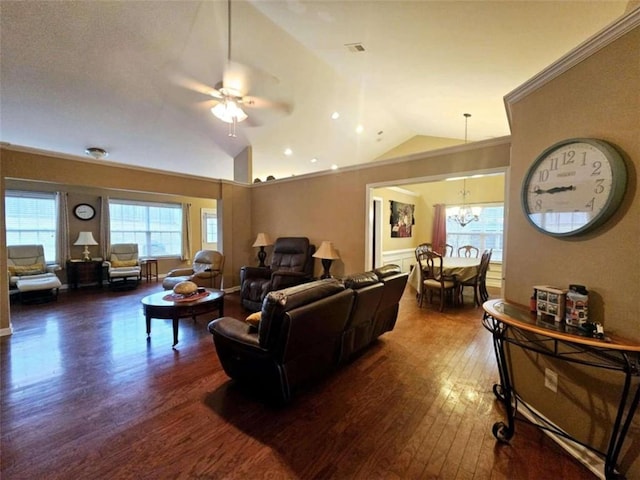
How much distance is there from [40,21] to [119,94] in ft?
3.92

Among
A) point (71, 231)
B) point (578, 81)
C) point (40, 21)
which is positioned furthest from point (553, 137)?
point (71, 231)

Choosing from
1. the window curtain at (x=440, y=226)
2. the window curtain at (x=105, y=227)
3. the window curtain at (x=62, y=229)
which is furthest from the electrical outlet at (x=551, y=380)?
the window curtain at (x=62, y=229)

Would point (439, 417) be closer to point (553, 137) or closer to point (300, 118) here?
point (553, 137)

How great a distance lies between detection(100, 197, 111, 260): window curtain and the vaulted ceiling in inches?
64.6

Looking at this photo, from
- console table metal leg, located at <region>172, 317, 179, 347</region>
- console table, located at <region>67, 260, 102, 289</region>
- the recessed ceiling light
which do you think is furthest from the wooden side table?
console table metal leg, located at <region>172, 317, 179, 347</region>

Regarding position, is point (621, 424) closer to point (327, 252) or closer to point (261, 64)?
point (327, 252)

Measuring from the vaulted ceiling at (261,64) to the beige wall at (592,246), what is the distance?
1.10 m

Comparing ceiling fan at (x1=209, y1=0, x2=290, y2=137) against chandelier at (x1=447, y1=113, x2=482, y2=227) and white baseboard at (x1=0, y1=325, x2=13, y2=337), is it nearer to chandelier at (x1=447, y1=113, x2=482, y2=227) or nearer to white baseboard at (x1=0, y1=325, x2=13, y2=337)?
white baseboard at (x1=0, y1=325, x2=13, y2=337)

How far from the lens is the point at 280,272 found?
414 centimetres

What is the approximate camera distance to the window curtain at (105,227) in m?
6.41

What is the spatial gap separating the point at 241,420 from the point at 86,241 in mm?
6423

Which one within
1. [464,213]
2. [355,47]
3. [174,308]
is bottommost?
[174,308]

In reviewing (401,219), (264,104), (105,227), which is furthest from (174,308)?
(401,219)

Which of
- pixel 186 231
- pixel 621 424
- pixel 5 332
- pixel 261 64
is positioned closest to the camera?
pixel 621 424
